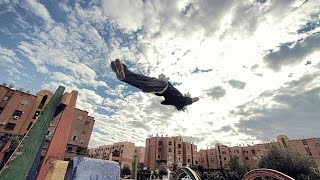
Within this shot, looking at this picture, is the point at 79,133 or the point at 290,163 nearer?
the point at 290,163

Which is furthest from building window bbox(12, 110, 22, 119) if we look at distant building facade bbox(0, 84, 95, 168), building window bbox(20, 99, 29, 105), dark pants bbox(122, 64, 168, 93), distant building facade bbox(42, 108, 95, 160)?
dark pants bbox(122, 64, 168, 93)

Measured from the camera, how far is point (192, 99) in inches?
340

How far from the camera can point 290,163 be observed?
2858 centimetres

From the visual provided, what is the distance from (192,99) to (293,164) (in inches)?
1118

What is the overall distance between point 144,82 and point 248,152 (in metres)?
61.7

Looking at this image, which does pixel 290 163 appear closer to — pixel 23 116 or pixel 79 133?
pixel 79 133

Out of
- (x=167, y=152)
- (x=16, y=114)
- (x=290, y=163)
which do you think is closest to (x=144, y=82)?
(x=290, y=163)

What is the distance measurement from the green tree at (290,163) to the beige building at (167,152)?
3396 cm

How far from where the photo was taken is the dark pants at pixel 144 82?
6965 mm

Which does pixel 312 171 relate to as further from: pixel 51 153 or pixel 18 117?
pixel 18 117

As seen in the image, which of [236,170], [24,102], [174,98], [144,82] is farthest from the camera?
[236,170]

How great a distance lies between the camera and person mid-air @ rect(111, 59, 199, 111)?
22.2 ft

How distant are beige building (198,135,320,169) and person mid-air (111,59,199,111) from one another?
42.4 metres

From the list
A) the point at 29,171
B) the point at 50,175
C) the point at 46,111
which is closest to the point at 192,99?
the point at 46,111
